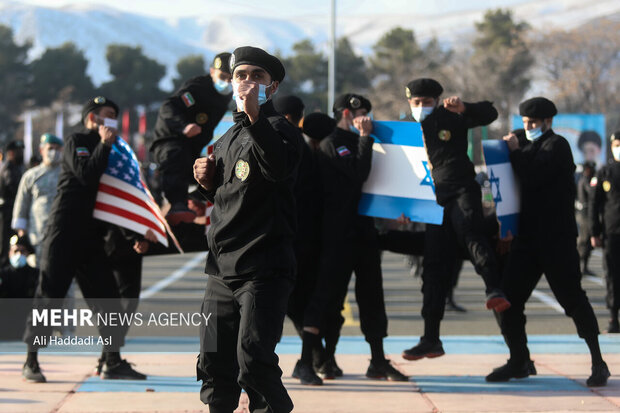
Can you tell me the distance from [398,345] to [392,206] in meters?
2.02

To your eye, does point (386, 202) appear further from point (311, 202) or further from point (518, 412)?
point (518, 412)

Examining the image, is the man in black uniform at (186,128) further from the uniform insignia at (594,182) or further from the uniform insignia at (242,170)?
the uniform insignia at (594,182)

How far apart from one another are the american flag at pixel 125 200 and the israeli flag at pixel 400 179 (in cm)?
156

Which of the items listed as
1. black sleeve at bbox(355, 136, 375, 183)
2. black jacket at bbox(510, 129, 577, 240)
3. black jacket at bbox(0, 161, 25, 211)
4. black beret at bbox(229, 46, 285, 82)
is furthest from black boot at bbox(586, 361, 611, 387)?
black jacket at bbox(0, 161, 25, 211)

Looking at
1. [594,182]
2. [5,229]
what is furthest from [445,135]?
[5,229]

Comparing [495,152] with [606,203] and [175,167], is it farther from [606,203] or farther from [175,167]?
[606,203]

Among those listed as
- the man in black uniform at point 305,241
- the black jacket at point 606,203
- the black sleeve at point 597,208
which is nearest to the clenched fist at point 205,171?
the man in black uniform at point 305,241

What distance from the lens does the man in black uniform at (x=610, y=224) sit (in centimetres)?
958

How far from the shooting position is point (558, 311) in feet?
37.7

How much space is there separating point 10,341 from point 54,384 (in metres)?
2.39

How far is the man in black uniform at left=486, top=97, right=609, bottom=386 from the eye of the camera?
22.1 ft

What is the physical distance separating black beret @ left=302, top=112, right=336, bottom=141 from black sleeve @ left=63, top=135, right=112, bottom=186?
1.52 m

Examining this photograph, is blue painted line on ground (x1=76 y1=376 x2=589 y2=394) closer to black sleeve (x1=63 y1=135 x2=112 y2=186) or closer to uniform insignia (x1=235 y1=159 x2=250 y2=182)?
black sleeve (x1=63 y1=135 x2=112 y2=186)

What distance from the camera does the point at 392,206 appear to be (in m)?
7.06
